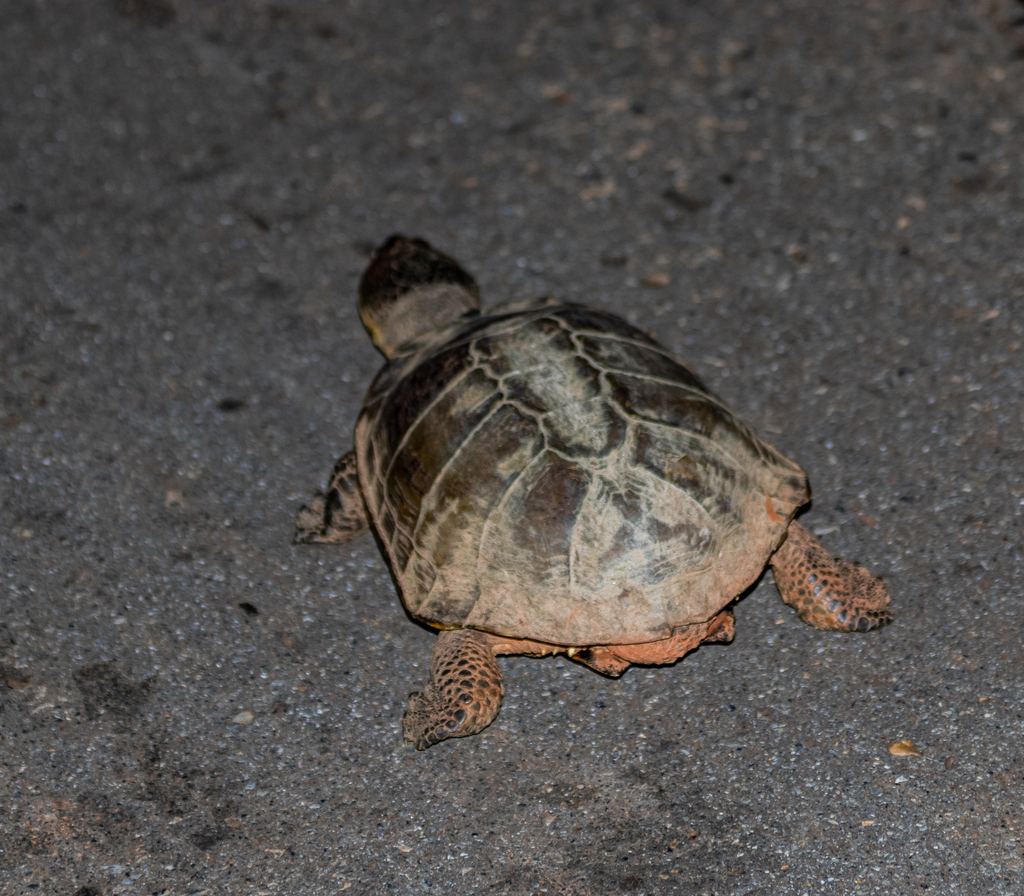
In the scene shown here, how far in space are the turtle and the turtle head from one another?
45 centimetres

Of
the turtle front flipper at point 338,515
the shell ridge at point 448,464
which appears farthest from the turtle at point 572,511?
the turtle front flipper at point 338,515

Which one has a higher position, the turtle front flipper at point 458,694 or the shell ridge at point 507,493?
the shell ridge at point 507,493

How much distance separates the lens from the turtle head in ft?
11.9

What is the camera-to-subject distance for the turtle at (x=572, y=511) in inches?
103

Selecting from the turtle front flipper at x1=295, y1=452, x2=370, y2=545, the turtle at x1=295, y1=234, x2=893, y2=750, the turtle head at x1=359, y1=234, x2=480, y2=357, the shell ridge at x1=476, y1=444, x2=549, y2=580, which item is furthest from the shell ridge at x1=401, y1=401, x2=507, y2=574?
the turtle head at x1=359, y1=234, x2=480, y2=357

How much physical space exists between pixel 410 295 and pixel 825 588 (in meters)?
1.75

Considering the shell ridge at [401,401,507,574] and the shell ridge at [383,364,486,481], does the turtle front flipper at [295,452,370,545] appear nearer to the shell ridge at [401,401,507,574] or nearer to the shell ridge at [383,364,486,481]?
the shell ridge at [383,364,486,481]

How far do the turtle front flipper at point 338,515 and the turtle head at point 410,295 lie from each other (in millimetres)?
512

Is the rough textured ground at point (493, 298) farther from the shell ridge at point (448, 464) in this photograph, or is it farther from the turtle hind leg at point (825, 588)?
the shell ridge at point (448, 464)

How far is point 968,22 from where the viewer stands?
16.3 feet

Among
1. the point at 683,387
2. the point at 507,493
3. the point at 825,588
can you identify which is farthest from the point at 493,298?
the point at 825,588

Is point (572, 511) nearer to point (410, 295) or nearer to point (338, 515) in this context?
point (338, 515)

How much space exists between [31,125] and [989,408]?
175 inches

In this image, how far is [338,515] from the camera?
10.9ft
